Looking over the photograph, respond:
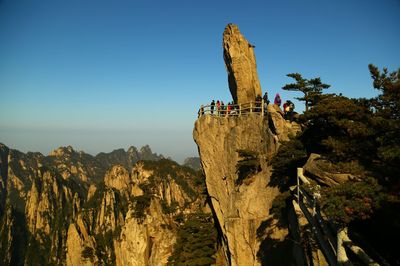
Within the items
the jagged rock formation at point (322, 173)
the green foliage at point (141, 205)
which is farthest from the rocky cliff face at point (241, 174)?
the green foliage at point (141, 205)

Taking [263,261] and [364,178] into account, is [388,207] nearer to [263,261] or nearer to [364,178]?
[364,178]

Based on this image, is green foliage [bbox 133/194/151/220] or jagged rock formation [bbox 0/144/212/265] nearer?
jagged rock formation [bbox 0/144/212/265]

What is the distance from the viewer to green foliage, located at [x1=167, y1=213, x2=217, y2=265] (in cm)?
3030

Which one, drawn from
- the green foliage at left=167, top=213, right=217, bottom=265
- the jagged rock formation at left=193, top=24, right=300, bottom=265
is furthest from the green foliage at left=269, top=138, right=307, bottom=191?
the green foliage at left=167, top=213, right=217, bottom=265

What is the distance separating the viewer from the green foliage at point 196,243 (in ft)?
99.4

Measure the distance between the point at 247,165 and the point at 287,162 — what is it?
16.5 ft

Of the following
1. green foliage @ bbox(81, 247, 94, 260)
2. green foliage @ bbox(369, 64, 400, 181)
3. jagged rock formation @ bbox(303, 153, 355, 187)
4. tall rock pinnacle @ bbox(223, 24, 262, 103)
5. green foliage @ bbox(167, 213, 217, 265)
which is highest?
tall rock pinnacle @ bbox(223, 24, 262, 103)

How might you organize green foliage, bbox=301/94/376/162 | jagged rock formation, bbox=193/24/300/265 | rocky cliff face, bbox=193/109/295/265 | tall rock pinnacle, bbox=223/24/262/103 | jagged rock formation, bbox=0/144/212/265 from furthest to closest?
jagged rock formation, bbox=0/144/212/265 → tall rock pinnacle, bbox=223/24/262/103 → rocky cliff face, bbox=193/109/295/265 → jagged rock formation, bbox=193/24/300/265 → green foliage, bbox=301/94/376/162

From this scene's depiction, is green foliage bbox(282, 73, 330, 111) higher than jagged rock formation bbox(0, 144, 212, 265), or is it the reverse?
green foliage bbox(282, 73, 330, 111)

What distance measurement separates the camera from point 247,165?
2614 cm

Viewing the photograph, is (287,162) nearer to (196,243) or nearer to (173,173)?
(196,243)

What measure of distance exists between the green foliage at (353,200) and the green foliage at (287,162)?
10100 millimetres

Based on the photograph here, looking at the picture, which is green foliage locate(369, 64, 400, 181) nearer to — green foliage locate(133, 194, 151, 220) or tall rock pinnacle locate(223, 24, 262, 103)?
tall rock pinnacle locate(223, 24, 262, 103)

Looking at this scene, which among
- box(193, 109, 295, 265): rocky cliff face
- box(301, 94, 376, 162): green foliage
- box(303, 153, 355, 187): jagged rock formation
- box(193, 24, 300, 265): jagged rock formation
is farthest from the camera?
box(193, 109, 295, 265): rocky cliff face
